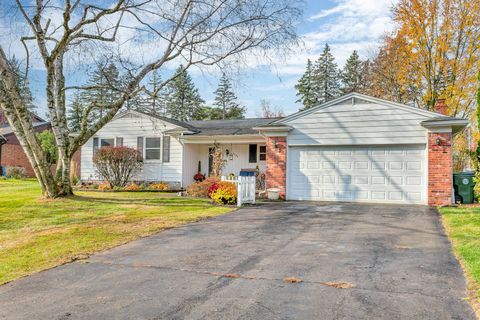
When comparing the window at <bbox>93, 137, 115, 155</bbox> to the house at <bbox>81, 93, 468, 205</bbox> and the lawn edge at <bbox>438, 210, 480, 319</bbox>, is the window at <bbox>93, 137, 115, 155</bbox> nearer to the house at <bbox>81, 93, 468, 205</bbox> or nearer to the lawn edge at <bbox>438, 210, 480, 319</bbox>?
the house at <bbox>81, 93, 468, 205</bbox>

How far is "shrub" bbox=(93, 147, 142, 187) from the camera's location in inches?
682

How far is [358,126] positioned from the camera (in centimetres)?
1286

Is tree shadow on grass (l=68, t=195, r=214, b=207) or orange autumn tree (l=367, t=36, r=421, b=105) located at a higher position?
orange autumn tree (l=367, t=36, r=421, b=105)

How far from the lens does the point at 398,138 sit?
12.3m

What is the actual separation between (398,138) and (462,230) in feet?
18.2

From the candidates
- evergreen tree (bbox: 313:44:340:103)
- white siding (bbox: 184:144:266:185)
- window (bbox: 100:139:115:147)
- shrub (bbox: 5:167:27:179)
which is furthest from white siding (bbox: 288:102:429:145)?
evergreen tree (bbox: 313:44:340:103)

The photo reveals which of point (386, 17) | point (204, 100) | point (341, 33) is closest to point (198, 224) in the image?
point (341, 33)

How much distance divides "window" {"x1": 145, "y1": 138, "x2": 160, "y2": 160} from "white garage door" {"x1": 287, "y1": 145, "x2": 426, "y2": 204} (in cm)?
752

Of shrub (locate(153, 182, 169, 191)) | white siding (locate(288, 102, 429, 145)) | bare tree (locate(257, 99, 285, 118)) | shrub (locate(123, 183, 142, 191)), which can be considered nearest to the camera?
white siding (locate(288, 102, 429, 145))

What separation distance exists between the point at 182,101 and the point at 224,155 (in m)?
29.1

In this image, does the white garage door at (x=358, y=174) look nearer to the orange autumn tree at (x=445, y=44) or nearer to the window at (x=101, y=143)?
the orange autumn tree at (x=445, y=44)

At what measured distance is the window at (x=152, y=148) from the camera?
18547mm

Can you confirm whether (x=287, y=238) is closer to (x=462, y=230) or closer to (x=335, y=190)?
(x=462, y=230)

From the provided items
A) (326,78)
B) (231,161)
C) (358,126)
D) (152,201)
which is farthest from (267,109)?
(152,201)
